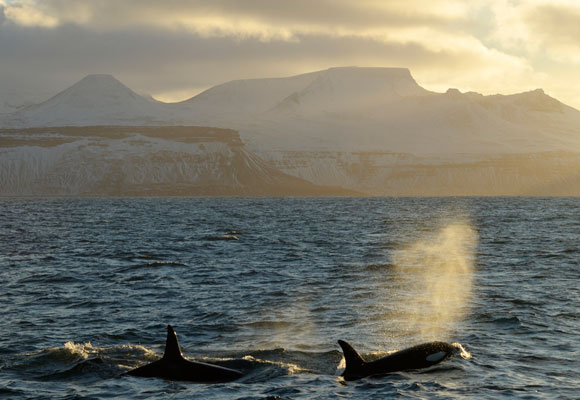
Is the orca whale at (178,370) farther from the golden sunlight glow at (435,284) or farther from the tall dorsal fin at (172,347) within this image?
the golden sunlight glow at (435,284)

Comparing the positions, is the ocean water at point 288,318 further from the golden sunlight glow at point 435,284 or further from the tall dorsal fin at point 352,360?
the tall dorsal fin at point 352,360

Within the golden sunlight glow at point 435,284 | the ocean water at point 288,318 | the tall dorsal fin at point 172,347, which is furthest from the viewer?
the golden sunlight glow at point 435,284

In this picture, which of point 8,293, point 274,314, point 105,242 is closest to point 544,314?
point 274,314

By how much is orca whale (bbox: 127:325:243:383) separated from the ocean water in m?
0.45

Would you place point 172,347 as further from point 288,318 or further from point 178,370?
point 288,318

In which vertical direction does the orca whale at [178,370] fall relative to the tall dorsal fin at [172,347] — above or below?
below

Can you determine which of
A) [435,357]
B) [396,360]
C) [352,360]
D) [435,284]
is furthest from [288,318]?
[435,284]

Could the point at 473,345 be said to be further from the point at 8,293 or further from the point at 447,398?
the point at 8,293

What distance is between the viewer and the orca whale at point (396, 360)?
2152cm

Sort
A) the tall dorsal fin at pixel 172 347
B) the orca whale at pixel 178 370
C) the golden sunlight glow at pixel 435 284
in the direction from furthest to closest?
the golden sunlight glow at pixel 435 284 < the tall dorsal fin at pixel 172 347 < the orca whale at pixel 178 370

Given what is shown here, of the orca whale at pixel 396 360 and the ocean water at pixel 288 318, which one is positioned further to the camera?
the orca whale at pixel 396 360

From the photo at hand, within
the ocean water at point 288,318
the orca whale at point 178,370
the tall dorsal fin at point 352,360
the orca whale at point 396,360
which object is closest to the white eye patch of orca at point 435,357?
the orca whale at point 396,360

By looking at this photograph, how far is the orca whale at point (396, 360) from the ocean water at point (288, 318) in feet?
1.30

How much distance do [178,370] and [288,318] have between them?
8.98m
